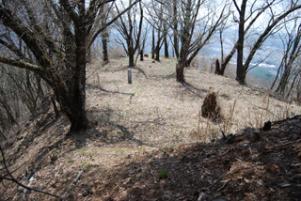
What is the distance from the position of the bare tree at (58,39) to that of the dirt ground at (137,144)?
1096 mm

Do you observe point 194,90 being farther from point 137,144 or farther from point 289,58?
point 289,58

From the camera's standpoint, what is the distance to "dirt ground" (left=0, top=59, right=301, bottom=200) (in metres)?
4.46

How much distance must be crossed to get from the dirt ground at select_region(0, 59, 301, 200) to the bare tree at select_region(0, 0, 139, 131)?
3.59ft

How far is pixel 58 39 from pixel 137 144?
112 inches

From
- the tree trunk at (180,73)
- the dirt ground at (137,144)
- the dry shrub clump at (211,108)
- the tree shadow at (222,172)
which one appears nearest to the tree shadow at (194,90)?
the dirt ground at (137,144)

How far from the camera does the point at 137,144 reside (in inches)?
302

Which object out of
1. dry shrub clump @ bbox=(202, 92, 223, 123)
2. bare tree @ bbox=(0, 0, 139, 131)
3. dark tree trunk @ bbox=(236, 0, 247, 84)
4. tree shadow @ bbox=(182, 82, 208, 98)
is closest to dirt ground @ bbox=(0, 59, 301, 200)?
tree shadow @ bbox=(182, 82, 208, 98)

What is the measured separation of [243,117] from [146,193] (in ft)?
20.8

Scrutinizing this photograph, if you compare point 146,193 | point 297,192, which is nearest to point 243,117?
point 146,193

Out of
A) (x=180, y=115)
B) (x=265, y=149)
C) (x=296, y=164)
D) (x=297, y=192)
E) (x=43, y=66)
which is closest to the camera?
(x=297, y=192)

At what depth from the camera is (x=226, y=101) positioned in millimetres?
12258

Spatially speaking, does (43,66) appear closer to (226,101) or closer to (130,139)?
(130,139)

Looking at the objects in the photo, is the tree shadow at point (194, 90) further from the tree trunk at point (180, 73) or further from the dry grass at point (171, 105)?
the tree trunk at point (180, 73)

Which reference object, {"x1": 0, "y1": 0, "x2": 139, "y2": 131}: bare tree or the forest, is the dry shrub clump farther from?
{"x1": 0, "y1": 0, "x2": 139, "y2": 131}: bare tree
